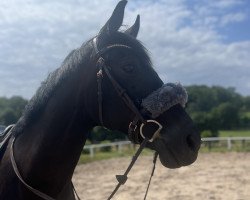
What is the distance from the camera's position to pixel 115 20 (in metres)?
2.76

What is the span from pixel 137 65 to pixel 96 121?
0.51 meters

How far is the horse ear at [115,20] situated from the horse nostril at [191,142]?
3.14 feet

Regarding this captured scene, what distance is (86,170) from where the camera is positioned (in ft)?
53.5

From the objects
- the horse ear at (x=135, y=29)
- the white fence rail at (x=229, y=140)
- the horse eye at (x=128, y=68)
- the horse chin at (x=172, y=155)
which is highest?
the horse ear at (x=135, y=29)

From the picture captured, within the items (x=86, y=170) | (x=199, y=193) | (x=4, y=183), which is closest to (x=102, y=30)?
(x=4, y=183)

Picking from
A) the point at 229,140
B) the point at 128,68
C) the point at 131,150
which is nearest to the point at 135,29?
the point at 128,68

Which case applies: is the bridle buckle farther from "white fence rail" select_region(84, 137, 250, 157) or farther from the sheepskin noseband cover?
"white fence rail" select_region(84, 137, 250, 157)

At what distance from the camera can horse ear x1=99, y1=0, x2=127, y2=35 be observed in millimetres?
2709

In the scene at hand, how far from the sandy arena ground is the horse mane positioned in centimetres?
704

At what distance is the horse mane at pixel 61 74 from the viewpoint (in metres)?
2.77

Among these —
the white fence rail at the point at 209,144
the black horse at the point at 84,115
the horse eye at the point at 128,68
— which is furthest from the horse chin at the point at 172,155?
the white fence rail at the point at 209,144

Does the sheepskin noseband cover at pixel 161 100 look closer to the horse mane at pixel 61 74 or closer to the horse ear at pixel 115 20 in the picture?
the horse mane at pixel 61 74

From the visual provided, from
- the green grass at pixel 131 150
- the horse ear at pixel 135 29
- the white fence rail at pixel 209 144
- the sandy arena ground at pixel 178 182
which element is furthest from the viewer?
the white fence rail at pixel 209 144

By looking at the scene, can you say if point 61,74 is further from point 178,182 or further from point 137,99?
point 178,182
